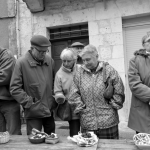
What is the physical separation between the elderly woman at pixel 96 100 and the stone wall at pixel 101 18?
280 cm

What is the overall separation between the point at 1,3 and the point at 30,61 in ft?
13.1

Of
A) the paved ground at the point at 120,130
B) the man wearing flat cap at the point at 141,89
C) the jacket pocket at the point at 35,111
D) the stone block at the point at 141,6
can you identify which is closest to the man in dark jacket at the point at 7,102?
the jacket pocket at the point at 35,111

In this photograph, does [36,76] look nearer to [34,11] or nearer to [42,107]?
[42,107]

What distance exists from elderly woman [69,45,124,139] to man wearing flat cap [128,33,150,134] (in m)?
0.17

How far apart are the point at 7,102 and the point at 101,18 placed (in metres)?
3.36

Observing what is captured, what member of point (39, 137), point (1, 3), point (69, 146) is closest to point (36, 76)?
point (39, 137)

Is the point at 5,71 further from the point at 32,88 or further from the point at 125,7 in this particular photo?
the point at 125,7

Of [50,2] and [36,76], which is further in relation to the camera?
[50,2]

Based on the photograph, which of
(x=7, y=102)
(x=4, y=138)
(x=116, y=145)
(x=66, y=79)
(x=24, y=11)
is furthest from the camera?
(x=24, y=11)

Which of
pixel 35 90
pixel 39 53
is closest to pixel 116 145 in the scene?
pixel 35 90

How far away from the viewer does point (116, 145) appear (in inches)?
75.1

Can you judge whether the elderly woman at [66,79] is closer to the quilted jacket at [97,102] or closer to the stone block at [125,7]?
the quilted jacket at [97,102]

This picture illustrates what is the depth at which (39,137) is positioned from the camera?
2.09 m

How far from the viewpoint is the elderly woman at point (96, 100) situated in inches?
93.3
